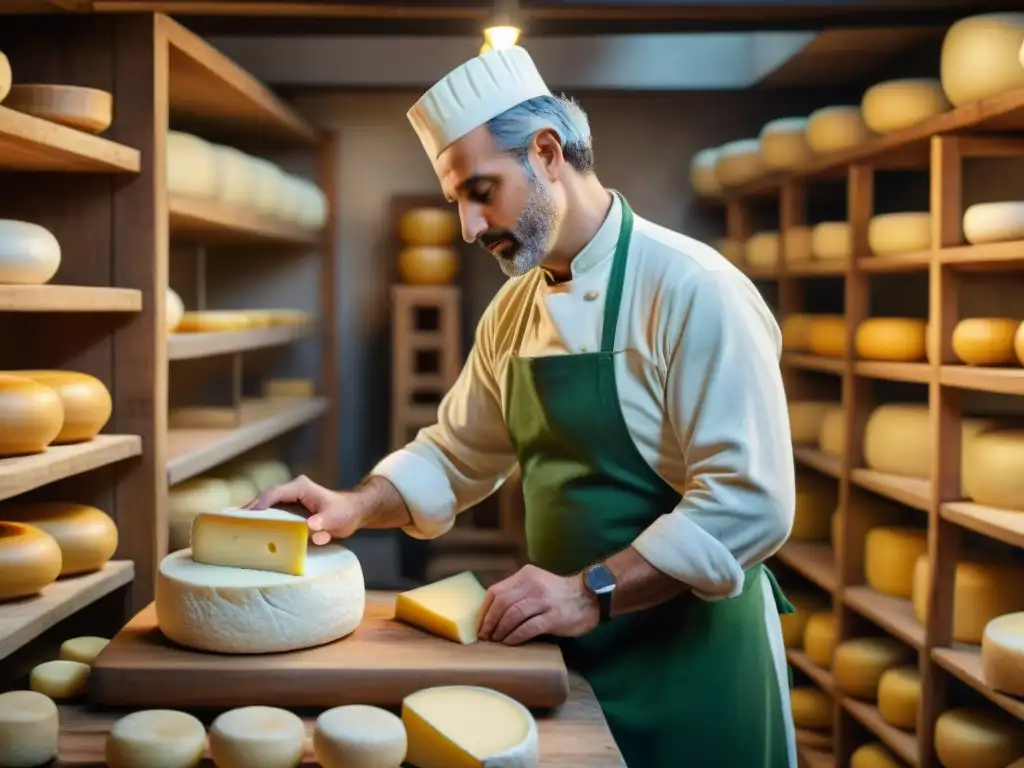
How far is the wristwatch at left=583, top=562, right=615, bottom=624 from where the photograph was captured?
1.51 m

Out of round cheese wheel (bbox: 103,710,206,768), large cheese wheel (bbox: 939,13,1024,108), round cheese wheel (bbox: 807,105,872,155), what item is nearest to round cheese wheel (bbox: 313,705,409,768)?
round cheese wheel (bbox: 103,710,206,768)

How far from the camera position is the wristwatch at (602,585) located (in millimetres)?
1509

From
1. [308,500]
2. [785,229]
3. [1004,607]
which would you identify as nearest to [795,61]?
[785,229]

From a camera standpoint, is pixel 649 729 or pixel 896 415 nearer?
pixel 649 729

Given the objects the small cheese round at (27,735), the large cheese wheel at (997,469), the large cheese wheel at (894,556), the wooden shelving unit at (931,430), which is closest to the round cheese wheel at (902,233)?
the wooden shelving unit at (931,430)

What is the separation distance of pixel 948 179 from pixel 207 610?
2.16 metres

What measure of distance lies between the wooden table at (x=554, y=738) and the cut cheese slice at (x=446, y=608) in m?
0.17

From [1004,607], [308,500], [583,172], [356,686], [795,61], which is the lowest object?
[1004,607]

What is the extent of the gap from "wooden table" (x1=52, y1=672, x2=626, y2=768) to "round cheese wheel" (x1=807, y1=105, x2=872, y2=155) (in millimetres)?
2514

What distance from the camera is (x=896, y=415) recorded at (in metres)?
3.27

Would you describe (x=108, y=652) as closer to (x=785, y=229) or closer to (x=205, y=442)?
(x=205, y=442)

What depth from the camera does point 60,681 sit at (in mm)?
1448

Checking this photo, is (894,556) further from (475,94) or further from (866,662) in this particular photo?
(475,94)

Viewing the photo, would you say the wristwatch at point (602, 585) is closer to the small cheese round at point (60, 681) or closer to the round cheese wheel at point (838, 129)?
the small cheese round at point (60, 681)
